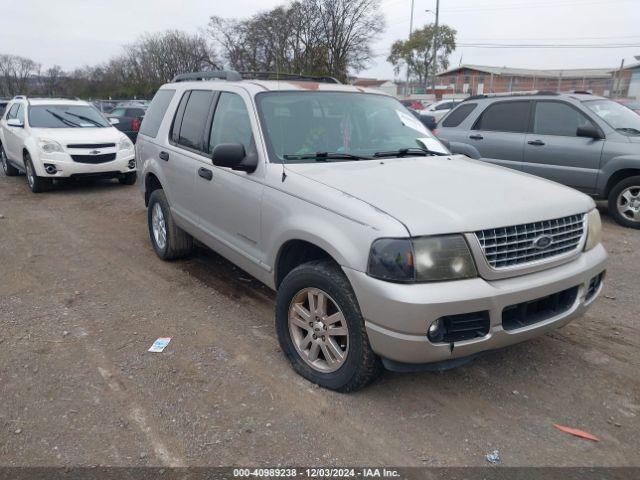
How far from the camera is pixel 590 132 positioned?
707 cm

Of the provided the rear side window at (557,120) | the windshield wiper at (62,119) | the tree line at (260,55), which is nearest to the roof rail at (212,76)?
the rear side window at (557,120)

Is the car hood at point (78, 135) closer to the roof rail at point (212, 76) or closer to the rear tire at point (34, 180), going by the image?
the rear tire at point (34, 180)

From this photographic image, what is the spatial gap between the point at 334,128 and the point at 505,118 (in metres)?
5.21

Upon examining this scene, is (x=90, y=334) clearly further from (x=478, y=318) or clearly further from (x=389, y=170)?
(x=478, y=318)

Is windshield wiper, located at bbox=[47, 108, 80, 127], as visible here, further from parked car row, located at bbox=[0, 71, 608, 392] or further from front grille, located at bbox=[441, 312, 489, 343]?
front grille, located at bbox=[441, 312, 489, 343]

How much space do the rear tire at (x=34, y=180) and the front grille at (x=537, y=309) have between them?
9.21m

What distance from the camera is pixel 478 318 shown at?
2672mm

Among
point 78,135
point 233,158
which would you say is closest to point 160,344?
point 233,158

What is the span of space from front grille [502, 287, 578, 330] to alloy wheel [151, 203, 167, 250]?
377 centimetres

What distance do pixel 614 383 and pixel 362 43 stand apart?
158 ft

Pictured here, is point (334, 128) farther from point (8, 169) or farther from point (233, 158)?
point (8, 169)

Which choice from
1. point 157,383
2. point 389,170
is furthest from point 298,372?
point 389,170

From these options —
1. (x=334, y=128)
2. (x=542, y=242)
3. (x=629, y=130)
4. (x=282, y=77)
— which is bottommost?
(x=542, y=242)

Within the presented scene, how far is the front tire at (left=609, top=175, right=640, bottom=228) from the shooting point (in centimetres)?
688
